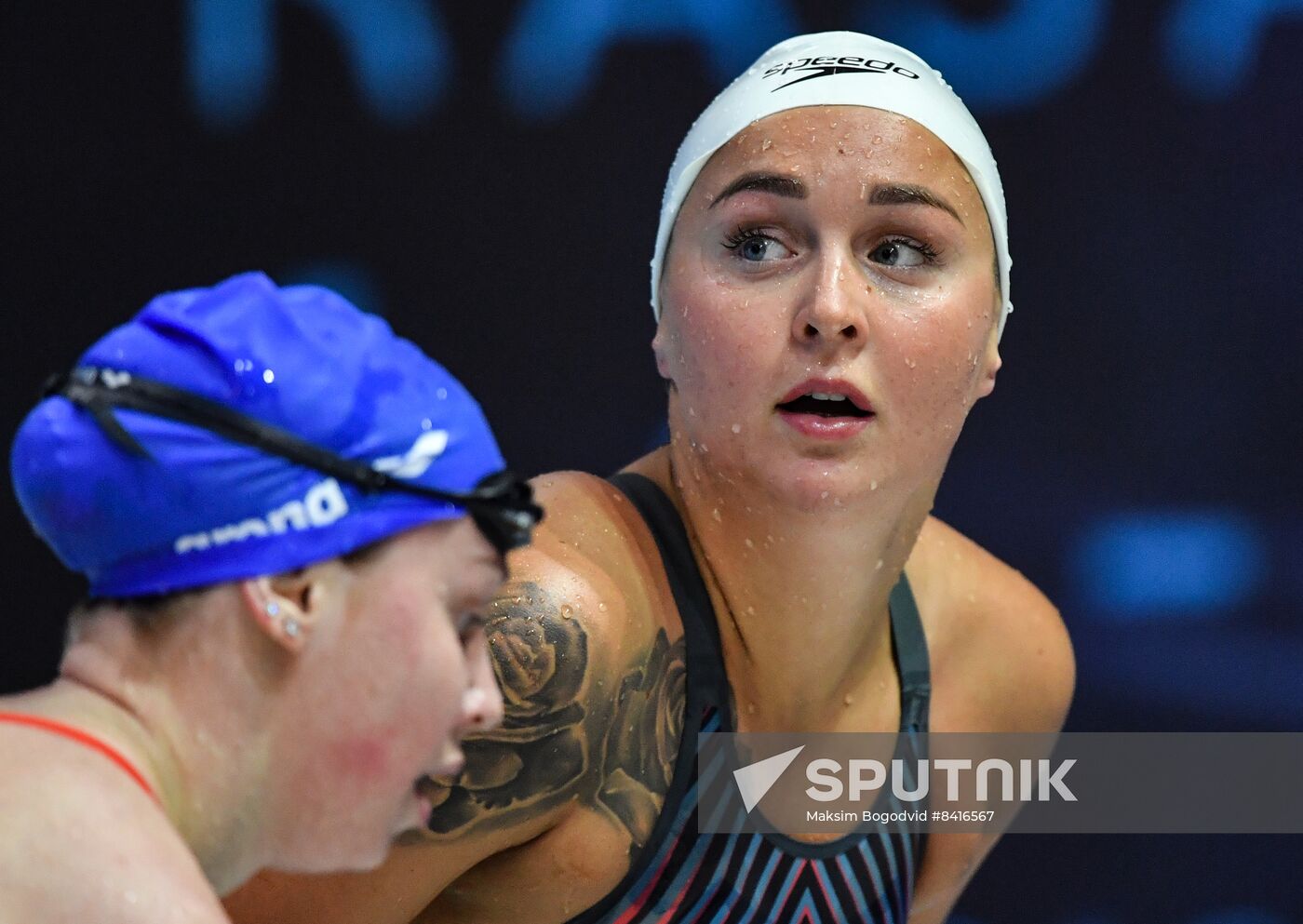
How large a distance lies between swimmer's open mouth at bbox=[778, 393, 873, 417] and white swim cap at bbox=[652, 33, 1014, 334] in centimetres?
24

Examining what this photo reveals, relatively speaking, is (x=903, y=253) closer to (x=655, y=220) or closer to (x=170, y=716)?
(x=655, y=220)

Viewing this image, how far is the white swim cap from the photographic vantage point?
1.87 metres

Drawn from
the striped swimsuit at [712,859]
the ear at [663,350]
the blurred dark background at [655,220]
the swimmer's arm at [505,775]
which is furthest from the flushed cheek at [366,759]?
the blurred dark background at [655,220]

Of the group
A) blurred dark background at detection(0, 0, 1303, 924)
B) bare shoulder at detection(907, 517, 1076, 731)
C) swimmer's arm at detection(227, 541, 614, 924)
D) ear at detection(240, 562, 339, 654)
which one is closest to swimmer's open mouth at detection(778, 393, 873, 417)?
swimmer's arm at detection(227, 541, 614, 924)

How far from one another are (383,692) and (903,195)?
0.89 m

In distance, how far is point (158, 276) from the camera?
8.14ft

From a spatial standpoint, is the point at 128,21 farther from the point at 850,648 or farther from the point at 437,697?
the point at 437,697

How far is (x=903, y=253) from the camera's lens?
1831 mm

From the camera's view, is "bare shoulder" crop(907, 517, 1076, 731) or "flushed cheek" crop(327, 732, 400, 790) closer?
"flushed cheek" crop(327, 732, 400, 790)

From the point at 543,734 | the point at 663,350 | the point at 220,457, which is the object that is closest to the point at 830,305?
the point at 663,350

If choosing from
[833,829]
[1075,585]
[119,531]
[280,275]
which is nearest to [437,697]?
[119,531]

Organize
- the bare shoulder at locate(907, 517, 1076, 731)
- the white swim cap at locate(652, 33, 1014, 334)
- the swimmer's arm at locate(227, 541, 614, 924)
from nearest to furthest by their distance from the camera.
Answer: the swimmer's arm at locate(227, 541, 614, 924)
the white swim cap at locate(652, 33, 1014, 334)
the bare shoulder at locate(907, 517, 1076, 731)

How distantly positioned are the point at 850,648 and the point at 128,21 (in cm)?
135

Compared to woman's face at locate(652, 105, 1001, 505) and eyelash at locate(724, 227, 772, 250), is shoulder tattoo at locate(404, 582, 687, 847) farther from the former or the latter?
eyelash at locate(724, 227, 772, 250)
